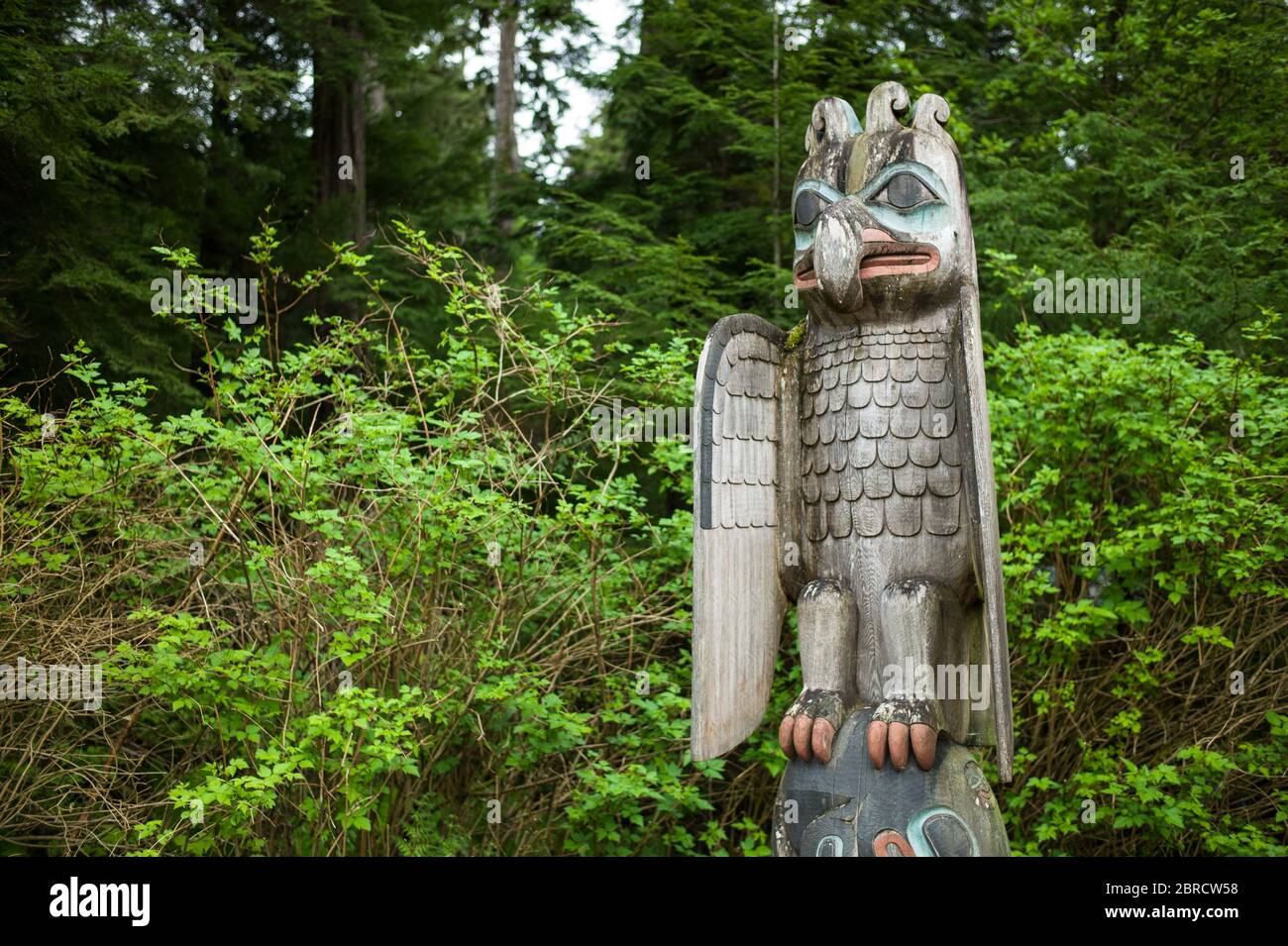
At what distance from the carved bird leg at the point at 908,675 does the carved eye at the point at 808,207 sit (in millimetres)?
1239

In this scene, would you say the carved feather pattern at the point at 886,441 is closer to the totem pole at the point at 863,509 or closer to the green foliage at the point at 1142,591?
the totem pole at the point at 863,509

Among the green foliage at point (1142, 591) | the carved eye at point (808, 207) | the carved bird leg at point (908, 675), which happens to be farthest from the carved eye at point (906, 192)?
the green foliage at point (1142, 591)

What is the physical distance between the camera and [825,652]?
12.7 feet

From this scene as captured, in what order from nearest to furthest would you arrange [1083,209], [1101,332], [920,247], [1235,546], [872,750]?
[872,750]
[920,247]
[1235,546]
[1101,332]
[1083,209]

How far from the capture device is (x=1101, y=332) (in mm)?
6812

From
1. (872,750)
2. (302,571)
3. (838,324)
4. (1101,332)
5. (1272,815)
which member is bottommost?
(1272,815)

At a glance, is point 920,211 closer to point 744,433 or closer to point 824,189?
point 824,189

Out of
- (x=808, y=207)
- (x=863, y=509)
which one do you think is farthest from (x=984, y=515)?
(x=808, y=207)

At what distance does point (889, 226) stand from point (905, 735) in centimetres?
161

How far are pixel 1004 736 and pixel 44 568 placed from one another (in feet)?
14.2

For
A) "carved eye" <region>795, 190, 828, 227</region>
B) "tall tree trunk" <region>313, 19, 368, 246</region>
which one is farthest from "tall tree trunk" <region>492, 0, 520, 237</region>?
"carved eye" <region>795, 190, 828, 227</region>

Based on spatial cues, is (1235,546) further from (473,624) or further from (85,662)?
(85,662)

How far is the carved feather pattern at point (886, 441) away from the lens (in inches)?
155

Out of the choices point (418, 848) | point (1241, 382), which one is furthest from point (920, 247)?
point (418, 848)
